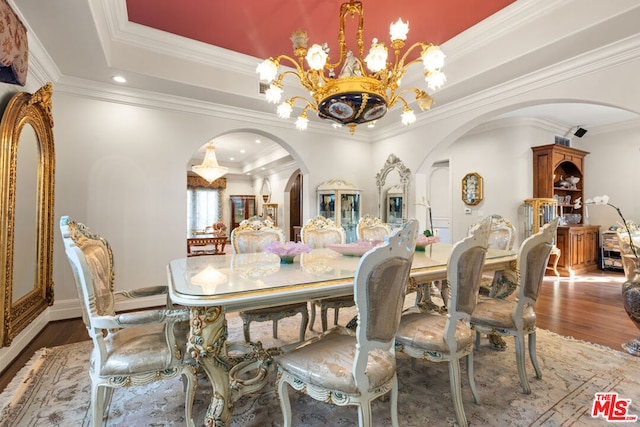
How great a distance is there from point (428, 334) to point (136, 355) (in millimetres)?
1471

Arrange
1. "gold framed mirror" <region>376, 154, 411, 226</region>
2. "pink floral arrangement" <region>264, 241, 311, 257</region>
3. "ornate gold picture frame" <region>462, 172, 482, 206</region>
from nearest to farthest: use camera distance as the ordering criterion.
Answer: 1. "pink floral arrangement" <region>264, 241, 311, 257</region>
2. "gold framed mirror" <region>376, 154, 411, 226</region>
3. "ornate gold picture frame" <region>462, 172, 482, 206</region>

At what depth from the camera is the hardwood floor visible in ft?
8.59

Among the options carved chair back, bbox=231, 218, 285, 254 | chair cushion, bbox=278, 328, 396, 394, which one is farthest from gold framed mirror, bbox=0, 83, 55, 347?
chair cushion, bbox=278, 328, 396, 394

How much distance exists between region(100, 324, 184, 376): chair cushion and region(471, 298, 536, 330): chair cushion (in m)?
1.86

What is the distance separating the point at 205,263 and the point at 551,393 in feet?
7.90

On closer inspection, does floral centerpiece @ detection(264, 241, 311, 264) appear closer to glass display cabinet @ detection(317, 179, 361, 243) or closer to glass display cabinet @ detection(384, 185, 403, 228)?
glass display cabinet @ detection(317, 179, 361, 243)

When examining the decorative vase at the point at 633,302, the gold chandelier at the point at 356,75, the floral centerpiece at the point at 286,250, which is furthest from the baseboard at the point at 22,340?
the decorative vase at the point at 633,302

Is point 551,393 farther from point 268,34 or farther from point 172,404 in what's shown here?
point 268,34

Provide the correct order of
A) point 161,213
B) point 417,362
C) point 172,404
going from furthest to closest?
1. point 161,213
2. point 417,362
3. point 172,404

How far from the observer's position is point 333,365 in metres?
1.29

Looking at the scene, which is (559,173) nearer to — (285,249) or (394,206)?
(394,206)

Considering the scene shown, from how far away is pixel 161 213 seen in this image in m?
3.74

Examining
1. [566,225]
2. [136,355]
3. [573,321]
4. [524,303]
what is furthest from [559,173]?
[136,355]

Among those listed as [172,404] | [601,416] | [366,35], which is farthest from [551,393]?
[366,35]
